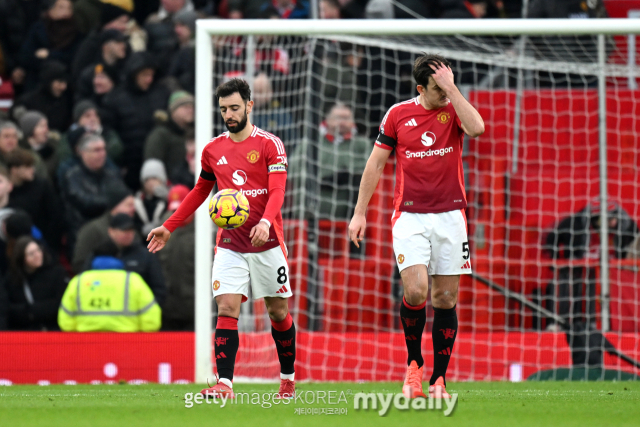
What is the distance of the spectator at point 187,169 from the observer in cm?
1159

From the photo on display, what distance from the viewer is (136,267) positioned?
10.5 meters

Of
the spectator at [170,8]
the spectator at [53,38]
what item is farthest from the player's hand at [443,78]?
the spectator at [53,38]

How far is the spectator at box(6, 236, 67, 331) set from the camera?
1039 centimetres

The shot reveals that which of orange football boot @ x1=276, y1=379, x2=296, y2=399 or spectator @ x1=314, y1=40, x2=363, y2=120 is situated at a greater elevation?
spectator @ x1=314, y1=40, x2=363, y2=120

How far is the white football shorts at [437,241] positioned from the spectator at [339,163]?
4.51 metres

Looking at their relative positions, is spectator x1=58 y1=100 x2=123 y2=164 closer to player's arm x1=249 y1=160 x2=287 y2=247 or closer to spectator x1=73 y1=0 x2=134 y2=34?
spectator x1=73 y1=0 x2=134 y2=34

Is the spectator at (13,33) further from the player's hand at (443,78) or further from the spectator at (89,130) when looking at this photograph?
the player's hand at (443,78)

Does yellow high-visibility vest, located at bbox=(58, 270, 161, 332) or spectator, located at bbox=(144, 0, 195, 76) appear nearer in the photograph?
yellow high-visibility vest, located at bbox=(58, 270, 161, 332)

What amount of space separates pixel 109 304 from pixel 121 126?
A: 3.40 meters

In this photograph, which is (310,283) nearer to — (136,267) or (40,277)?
(136,267)

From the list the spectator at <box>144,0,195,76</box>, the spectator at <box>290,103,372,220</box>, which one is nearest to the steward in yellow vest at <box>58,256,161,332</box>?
the spectator at <box>290,103,372,220</box>

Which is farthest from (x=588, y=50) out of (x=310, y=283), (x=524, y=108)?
(x=310, y=283)

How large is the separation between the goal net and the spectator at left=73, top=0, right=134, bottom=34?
2877 millimetres

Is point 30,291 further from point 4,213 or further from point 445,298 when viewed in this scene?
point 445,298
